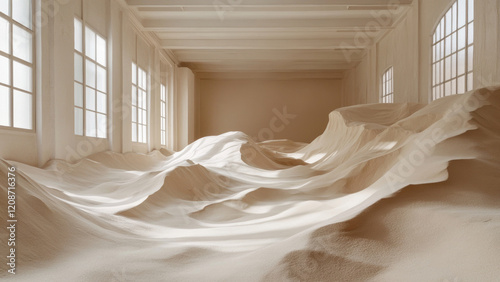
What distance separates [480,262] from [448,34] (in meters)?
7.46

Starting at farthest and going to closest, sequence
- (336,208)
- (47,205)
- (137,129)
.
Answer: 1. (137,129)
2. (336,208)
3. (47,205)

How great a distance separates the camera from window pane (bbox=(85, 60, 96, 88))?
809 cm

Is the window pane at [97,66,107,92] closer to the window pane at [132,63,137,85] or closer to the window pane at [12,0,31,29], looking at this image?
the window pane at [132,63,137,85]

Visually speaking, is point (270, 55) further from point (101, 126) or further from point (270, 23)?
point (101, 126)

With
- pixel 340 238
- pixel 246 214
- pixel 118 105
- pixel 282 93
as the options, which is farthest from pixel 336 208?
pixel 282 93

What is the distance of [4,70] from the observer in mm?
5301

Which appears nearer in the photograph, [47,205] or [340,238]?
[340,238]

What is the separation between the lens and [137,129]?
11539 millimetres

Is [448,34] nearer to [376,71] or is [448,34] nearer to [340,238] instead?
[376,71]

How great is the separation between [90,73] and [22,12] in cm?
251

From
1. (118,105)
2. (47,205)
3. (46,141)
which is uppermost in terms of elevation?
(118,105)

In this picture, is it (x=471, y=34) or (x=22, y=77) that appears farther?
(x=471, y=34)

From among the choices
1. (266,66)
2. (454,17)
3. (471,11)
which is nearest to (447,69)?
(454,17)

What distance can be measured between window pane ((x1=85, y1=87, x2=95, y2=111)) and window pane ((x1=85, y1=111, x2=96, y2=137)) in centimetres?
13
